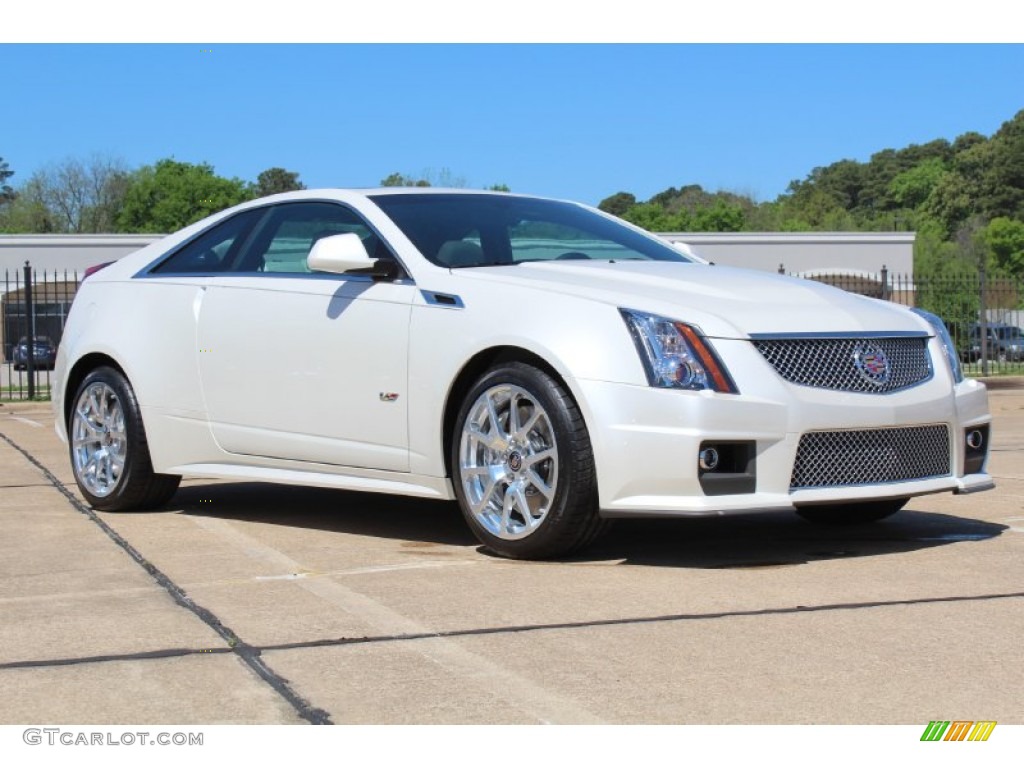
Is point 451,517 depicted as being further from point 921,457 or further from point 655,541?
point 921,457

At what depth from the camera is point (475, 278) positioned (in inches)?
242

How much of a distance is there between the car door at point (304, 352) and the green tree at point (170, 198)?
89834 mm

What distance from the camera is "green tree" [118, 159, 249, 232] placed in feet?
319

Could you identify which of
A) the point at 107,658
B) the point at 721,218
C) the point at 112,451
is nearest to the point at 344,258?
the point at 112,451

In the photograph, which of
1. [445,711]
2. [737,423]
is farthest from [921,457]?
[445,711]

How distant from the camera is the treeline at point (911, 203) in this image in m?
97.8

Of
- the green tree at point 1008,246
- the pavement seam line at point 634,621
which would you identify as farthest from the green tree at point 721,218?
the pavement seam line at point 634,621

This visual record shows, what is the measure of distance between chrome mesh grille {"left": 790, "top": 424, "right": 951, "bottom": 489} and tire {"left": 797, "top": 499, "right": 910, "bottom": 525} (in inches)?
30.3

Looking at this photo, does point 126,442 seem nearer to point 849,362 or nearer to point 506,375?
point 506,375

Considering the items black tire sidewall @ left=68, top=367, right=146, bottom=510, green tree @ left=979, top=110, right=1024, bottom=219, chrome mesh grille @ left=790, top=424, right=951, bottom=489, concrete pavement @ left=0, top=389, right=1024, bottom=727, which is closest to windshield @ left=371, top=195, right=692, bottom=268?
concrete pavement @ left=0, top=389, right=1024, bottom=727

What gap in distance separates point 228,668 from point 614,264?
9.78ft

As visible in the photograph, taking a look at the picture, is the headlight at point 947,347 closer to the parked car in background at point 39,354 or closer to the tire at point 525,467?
the tire at point 525,467

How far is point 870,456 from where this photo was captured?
5816mm

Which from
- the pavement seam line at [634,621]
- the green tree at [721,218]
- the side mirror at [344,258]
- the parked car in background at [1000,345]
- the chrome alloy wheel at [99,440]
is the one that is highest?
the green tree at [721,218]
